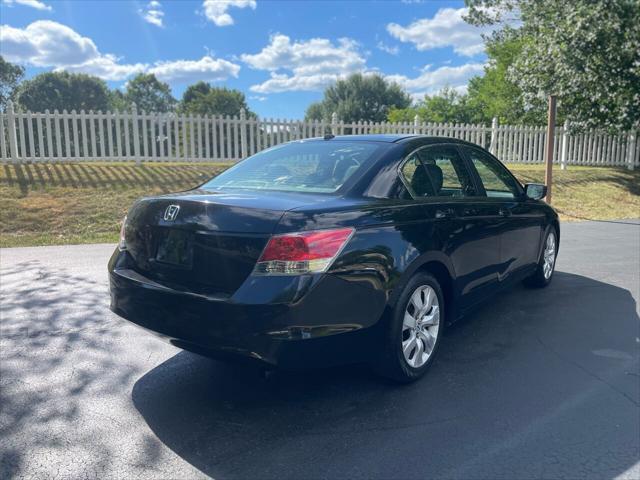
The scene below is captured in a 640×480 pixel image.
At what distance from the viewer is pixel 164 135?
13.9 meters

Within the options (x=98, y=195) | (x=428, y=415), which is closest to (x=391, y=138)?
(x=428, y=415)

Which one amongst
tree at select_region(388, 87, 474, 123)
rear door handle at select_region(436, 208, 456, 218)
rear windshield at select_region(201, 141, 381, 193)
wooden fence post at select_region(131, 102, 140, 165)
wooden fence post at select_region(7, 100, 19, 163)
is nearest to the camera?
rear windshield at select_region(201, 141, 381, 193)

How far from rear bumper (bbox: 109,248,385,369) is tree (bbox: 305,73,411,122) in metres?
59.5

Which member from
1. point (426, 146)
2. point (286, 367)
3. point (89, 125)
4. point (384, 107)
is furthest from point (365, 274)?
point (384, 107)

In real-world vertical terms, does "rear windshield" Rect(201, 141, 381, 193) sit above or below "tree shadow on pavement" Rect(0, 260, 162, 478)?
above

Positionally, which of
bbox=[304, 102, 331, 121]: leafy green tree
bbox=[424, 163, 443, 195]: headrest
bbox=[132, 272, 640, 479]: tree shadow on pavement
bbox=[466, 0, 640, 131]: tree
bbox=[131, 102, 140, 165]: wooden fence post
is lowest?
bbox=[132, 272, 640, 479]: tree shadow on pavement

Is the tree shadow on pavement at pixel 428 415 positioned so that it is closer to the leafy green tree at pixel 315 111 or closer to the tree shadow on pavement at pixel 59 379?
the tree shadow on pavement at pixel 59 379

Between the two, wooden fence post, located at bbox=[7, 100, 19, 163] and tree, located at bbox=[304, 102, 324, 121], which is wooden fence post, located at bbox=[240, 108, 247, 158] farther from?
tree, located at bbox=[304, 102, 324, 121]

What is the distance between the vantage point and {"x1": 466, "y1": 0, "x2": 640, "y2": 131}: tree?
15.4m

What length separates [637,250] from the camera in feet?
27.3

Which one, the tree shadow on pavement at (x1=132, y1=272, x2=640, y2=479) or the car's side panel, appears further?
the car's side panel

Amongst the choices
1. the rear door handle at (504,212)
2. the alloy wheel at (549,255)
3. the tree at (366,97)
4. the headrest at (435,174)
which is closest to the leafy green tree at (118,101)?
the tree at (366,97)

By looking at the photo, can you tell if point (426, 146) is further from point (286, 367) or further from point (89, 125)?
point (89, 125)

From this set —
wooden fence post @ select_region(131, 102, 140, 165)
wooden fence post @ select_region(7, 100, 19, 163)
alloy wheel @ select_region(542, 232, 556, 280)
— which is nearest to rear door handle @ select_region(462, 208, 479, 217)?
alloy wheel @ select_region(542, 232, 556, 280)
